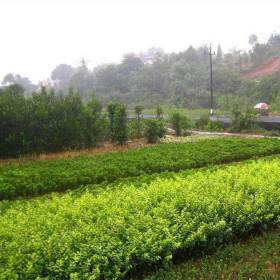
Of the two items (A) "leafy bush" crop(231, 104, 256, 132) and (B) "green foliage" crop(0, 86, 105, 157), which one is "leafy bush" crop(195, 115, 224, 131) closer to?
(A) "leafy bush" crop(231, 104, 256, 132)

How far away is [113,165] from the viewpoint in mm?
14562

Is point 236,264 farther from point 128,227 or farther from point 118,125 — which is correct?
point 118,125

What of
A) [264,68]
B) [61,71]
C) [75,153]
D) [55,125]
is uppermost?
[61,71]

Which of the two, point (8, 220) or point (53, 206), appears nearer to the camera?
point (8, 220)

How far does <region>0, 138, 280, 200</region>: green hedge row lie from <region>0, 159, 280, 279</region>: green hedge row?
4.05 meters

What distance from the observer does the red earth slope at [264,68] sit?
5970 centimetres

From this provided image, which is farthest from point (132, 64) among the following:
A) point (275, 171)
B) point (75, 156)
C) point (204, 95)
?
point (275, 171)

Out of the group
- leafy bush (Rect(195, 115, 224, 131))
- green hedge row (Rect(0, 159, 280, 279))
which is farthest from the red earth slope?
green hedge row (Rect(0, 159, 280, 279))

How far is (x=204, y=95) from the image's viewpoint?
163 ft

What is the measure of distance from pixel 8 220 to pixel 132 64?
6106cm

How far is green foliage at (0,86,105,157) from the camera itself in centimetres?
1897

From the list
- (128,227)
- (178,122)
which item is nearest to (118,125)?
(178,122)

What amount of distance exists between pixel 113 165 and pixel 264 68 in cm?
5296

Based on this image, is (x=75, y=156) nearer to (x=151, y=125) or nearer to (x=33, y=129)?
(x=33, y=129)
